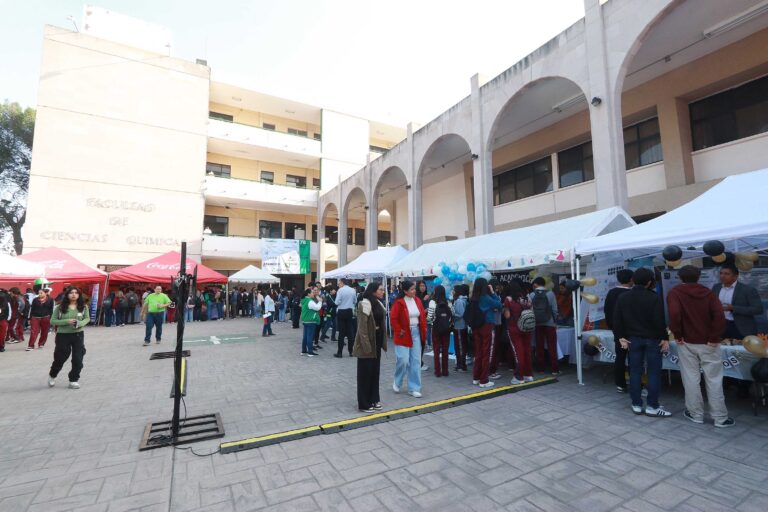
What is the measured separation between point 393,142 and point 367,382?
27.5 meters

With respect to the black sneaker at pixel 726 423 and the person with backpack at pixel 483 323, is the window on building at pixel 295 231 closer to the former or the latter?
the person with backpack at pixel 483 323

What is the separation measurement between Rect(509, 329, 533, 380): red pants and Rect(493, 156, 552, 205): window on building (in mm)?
10028

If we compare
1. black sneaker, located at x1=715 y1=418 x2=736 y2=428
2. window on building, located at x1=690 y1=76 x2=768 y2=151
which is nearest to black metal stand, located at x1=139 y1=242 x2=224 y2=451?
black sneaker, located at x1=715 y1=418 x2=736 y2=428

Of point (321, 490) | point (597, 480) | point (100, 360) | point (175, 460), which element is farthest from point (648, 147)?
point (100, 360)

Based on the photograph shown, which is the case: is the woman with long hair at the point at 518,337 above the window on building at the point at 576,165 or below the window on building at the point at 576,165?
below

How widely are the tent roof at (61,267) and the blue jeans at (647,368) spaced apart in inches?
635

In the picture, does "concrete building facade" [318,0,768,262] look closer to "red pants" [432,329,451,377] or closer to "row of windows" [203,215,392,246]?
"red pants" [432,329,451,377]

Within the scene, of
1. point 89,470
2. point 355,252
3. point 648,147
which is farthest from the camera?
point 355,252

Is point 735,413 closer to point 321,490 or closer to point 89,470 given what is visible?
point 321,490

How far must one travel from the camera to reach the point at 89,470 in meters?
3.27

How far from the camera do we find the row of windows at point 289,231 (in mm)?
23922

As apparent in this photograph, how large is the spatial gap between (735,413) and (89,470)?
7.04 meters

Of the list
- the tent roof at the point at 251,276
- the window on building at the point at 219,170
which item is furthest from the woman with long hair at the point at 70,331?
the window on building at the point at 219,170

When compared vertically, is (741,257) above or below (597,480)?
above
